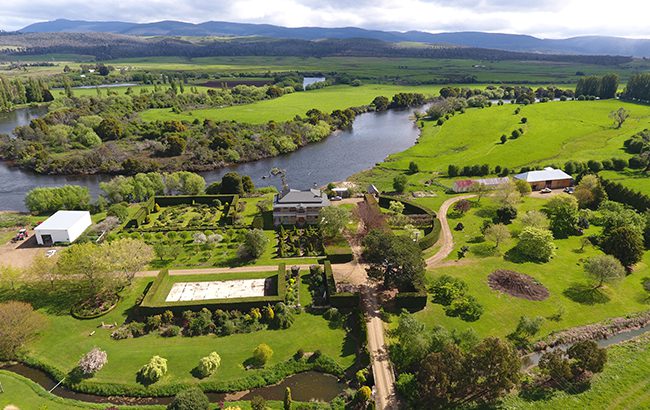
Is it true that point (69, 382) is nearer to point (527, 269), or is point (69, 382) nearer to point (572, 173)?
point (527, 269)

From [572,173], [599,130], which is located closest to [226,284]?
[572,173]

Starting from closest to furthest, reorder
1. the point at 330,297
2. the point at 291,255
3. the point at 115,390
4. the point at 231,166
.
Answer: the point at 115,390
the point at 330,297
the point at 291,255
the point at 231,166

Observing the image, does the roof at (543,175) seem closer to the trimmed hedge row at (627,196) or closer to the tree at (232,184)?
the trimmed hedge row at (627,196)

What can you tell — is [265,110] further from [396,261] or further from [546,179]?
[396,261]

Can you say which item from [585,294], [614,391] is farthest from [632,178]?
[614,391]

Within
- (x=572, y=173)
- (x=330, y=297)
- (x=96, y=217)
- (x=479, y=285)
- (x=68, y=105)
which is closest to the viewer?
(x=330, y=297)

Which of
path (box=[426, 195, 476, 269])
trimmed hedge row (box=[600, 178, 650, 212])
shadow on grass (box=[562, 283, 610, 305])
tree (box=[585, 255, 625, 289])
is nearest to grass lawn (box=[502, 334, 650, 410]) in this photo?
shadow on grass (box=[562, 283, 610, 305])

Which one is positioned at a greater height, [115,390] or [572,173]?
[572,173]

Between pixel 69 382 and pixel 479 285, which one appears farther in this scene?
pixel 479 285
